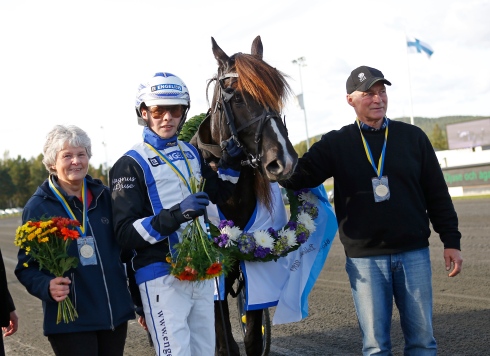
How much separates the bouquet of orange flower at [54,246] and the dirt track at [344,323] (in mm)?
2703

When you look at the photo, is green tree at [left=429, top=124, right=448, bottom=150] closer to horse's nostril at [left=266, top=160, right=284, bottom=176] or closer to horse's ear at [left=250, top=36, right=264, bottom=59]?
horse's ear at [left=250, top=36, right=264, bottom=59]

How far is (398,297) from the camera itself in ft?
12.1

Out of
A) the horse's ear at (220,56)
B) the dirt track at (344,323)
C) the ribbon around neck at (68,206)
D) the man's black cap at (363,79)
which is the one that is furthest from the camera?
the dirt track at (344,323)

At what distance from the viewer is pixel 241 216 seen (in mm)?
4219

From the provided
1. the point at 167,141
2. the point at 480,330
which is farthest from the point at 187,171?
the point at 480,330

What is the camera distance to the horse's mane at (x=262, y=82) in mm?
3664

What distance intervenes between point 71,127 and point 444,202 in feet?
7.18

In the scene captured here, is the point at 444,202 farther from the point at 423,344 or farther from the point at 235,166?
the point at 235,166

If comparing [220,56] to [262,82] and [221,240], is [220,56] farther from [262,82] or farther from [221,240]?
[221,240]

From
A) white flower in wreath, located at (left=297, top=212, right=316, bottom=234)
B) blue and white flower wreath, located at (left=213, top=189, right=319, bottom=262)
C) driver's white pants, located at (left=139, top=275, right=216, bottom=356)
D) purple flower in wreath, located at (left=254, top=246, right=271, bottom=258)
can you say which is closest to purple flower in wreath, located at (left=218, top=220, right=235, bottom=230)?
blue and white flower wreath, located at (left=213, top=189, right=319, bottom=262)

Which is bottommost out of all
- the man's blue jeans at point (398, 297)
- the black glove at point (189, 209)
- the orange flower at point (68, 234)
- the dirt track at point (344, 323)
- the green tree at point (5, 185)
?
the dirt track at point (344, 323)

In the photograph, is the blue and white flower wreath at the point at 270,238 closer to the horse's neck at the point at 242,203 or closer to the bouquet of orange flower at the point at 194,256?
the horse's neck at the point at 242,203

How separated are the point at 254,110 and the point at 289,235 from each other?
3.23ft

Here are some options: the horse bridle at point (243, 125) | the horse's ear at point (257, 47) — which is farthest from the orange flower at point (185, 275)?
the horse's ear at point (257, 47)
